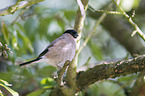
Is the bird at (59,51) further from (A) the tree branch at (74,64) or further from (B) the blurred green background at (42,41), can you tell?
(B) the blurred green background at (42,41)

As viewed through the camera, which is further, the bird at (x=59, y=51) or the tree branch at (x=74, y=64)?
the bird at (x=59, y=51)

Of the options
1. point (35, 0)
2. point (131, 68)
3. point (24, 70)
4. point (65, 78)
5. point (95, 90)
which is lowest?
point (95, 90)

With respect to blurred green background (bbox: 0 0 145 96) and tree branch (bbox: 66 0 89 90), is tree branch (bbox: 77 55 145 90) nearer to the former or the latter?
tree branch (bbox: 66 0 89 90)

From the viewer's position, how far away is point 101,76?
58.5 inches

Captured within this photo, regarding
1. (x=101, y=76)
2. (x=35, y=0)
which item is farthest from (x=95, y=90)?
(x=35, y=0)

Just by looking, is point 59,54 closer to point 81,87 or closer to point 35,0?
point 81,87

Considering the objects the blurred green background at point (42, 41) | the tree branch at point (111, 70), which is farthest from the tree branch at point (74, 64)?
the blurred green background at point (42, 41)

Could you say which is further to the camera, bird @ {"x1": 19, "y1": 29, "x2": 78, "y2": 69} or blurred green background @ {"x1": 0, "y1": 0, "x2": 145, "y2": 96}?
blurred green background @ {"x1": 0, "y1": 0, "x2": 145, "y2": 96}

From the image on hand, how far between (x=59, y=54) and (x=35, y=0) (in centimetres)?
56

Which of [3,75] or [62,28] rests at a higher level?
[62,28]

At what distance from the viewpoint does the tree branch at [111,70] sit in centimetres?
132

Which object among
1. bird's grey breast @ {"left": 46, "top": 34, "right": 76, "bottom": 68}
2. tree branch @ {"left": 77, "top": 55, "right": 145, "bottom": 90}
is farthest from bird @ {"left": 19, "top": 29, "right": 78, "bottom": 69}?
tree branch @ {"left": 77, "top": 55, "right": 145, "bottom": 90}

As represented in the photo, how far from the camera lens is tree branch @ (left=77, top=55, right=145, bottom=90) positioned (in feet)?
4.34

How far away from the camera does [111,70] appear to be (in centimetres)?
142
